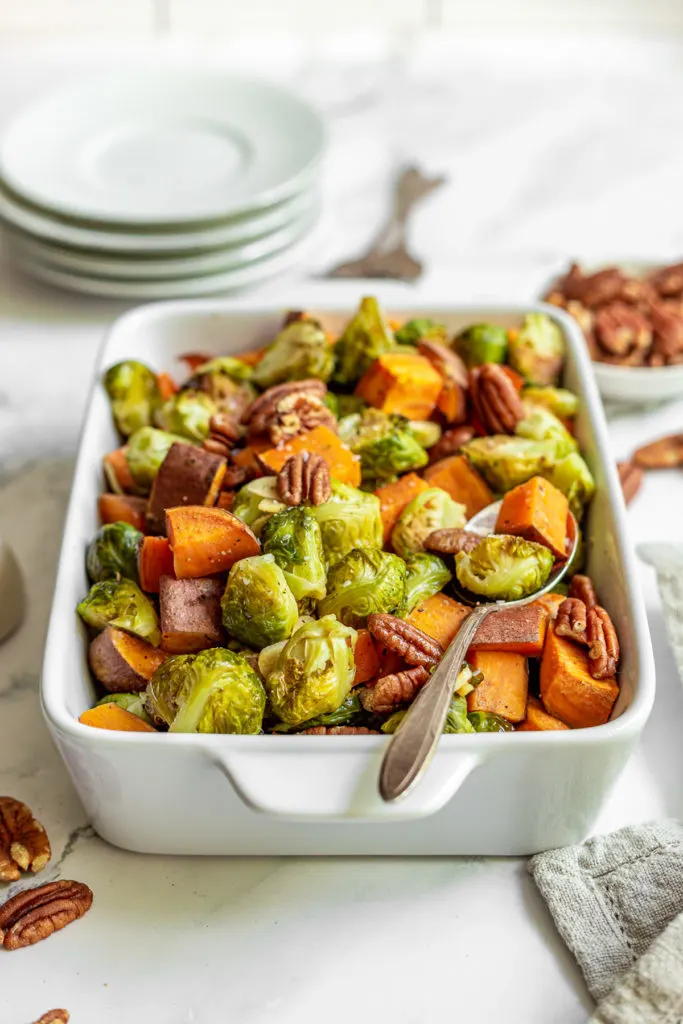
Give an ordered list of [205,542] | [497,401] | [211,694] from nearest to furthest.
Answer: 1. [211,694]
2. [205,542]
3. [497,401]

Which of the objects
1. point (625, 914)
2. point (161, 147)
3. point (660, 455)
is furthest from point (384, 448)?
point (161, 147)

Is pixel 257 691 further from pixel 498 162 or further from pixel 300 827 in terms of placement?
pixel 498 162

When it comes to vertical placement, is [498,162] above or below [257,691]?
above

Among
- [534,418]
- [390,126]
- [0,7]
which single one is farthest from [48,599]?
[0,7]

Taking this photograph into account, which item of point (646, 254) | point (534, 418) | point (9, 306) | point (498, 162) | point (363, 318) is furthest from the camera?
point (498, 162)

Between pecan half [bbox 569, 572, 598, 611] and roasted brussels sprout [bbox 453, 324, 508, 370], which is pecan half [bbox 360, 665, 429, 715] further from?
roasted brussels sprout [bbox 453, 324, 508, 370]

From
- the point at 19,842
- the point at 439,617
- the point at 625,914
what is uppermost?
the point at 439,617

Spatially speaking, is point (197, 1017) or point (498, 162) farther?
point (498, 162)

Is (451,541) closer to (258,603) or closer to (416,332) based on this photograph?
(258,603)

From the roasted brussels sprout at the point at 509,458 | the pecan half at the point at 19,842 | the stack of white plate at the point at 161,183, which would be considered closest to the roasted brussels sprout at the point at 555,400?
the roasted brussels sprout at the point at 509,458
